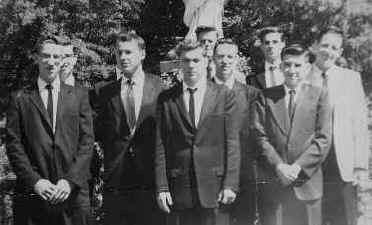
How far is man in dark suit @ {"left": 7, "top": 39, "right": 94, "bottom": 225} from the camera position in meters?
4.96

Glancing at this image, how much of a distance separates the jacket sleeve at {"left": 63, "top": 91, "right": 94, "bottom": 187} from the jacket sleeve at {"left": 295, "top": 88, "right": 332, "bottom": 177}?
1735 millimetres

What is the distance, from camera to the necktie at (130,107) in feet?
17.5

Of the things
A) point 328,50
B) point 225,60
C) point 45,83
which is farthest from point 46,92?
point 328,50

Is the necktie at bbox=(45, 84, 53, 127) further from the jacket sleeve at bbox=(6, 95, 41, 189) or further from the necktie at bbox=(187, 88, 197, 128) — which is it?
the necktie at bbox=(187, 88, 197, 128)

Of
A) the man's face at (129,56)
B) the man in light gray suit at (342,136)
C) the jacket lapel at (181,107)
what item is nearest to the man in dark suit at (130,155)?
the man's face at (129,56)

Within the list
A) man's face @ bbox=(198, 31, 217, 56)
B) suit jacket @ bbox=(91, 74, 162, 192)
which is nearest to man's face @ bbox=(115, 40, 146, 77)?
suit jacket @ bbox=(91, 74, 162, 192)

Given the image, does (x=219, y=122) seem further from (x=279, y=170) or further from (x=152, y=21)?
(x=152, y=21)

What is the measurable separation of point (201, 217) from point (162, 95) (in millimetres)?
1056

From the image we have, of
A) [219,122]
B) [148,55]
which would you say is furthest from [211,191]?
[148,55]

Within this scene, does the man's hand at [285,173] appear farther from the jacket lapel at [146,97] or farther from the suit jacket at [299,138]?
the jacket lapel at [146,97]

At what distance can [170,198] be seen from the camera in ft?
16.4

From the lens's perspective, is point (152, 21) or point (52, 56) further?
point (152, 21)

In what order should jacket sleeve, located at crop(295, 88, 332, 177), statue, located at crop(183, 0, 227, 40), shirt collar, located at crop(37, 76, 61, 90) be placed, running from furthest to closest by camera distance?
statue, located at crop(183, 0, 227, 40) → shirt collar, located at crop(37, 76, 61, 90) → jacket sleeve, located at crop(295, 88, 332, 177)

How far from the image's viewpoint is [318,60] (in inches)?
222
